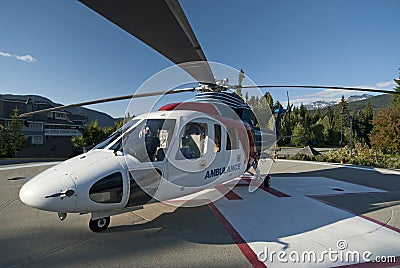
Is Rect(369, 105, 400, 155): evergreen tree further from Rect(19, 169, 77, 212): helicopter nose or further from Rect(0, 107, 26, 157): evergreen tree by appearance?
Rect(0, 107, 26, 157): evergreen tree

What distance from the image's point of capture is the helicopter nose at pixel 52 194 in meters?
2.83

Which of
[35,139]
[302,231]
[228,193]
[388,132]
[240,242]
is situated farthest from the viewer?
[35,139]

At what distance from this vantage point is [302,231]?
389cm

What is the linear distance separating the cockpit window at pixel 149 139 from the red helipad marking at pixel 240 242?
5.65 ft

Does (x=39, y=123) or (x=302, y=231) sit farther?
(x=39, y=123)

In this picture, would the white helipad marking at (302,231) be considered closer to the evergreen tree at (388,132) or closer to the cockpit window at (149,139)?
the cockpit window at (149,139)

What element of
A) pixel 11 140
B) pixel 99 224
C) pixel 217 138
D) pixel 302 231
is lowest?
pixel 302 231

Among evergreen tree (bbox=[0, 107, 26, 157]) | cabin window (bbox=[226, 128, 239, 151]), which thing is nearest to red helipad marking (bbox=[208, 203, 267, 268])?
cabin window (bbox=[226, 128, 239, 151])

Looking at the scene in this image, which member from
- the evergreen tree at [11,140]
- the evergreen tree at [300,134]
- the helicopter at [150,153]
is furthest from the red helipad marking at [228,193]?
the evergreen tree at [300,134]

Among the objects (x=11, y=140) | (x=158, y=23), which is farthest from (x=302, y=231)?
(x=11, y=140)

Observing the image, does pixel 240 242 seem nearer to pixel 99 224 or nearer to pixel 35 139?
pixel 99 224

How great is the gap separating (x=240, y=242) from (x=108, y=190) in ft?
7.02

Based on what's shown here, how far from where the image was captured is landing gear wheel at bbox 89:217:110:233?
361 centimetres

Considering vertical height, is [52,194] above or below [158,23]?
below
